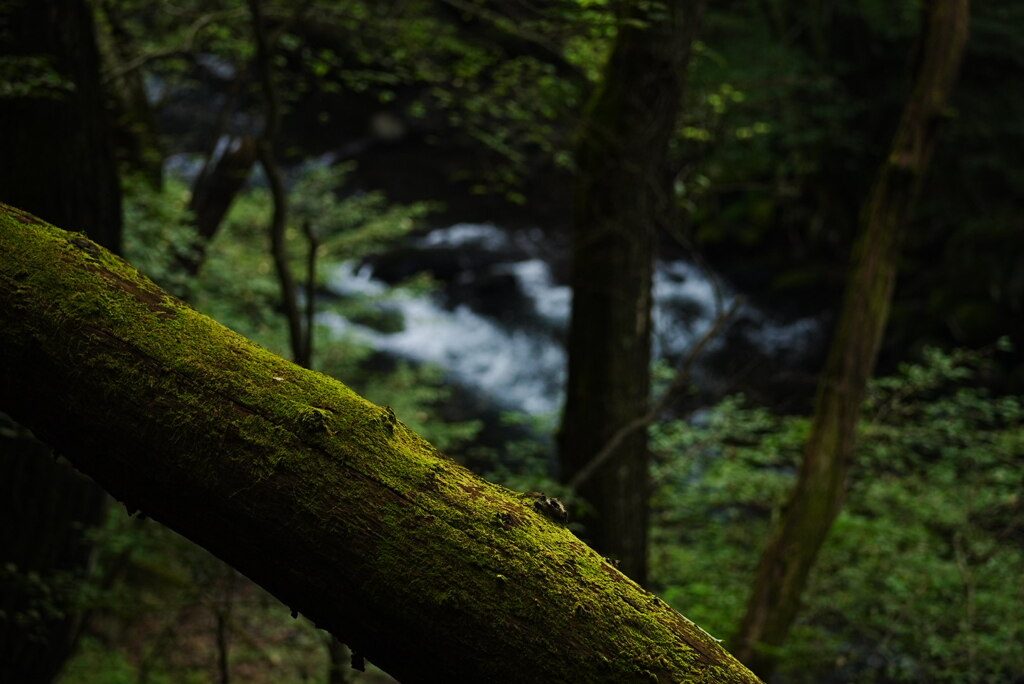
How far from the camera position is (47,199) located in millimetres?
3385

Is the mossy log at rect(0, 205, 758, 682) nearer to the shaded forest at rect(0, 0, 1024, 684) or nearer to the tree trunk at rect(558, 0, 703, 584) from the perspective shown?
the shaded forest at rect(0, 0, 1024, 684)

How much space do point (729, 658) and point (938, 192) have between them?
1324 cm

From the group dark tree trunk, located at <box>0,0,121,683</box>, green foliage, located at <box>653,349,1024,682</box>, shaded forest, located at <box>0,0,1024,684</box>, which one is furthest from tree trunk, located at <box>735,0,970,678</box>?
dark tree trunk, located at <box>0,0,121,683</box>

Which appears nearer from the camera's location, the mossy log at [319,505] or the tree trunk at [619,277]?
the mossy log at [319,505]

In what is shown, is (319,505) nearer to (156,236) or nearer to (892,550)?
(156,236)

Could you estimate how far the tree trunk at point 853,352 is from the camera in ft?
16.6

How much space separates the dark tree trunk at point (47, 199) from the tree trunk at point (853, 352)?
3.77 m

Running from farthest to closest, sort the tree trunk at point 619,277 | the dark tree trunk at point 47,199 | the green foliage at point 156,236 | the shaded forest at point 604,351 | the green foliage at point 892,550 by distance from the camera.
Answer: the green foliage at point 892,550
the green foliage at point 156,236
the tree trunk at point 619,277
the shaded forest at point 604,351
the dark tree trunk at point 47,199

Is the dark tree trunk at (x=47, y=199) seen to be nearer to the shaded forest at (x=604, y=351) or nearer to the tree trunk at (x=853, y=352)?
the shaded forest at (x=604, y=351)

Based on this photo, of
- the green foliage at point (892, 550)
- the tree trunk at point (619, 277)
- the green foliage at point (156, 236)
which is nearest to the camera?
the tree trunk at point (619, 277)

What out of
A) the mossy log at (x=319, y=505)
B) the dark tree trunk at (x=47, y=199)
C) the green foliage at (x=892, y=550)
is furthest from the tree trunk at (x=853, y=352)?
the mossy log at (x=319, y=505)

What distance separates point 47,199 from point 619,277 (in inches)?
107

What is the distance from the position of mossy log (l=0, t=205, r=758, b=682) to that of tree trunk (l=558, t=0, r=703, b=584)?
10.2 feet

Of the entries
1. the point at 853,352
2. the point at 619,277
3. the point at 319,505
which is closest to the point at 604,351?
the point at 619,277
